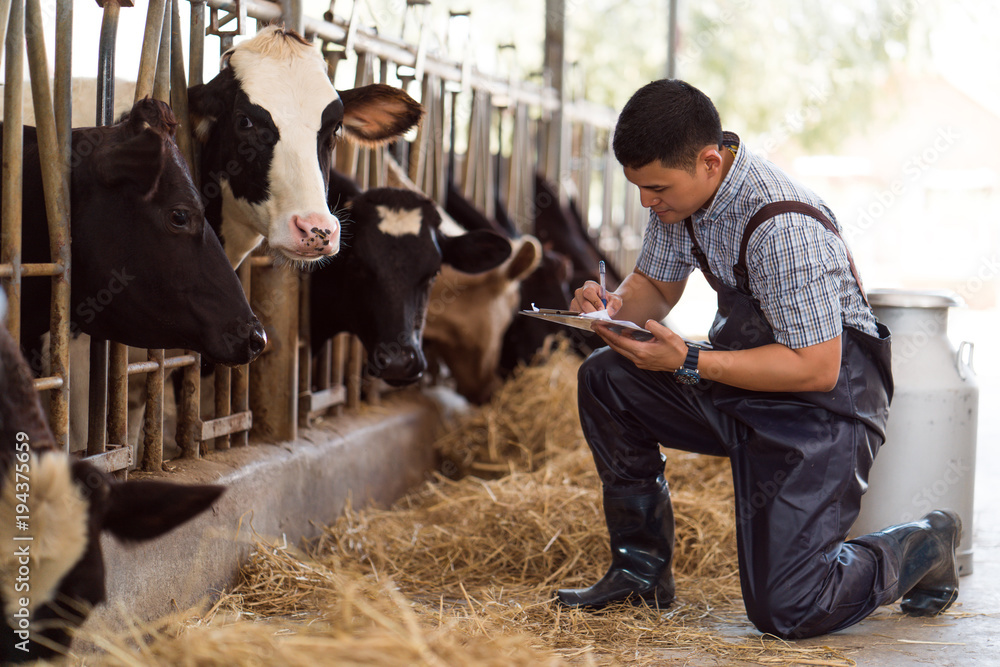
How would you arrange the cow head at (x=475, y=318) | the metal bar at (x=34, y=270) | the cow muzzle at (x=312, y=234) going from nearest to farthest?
the metal bar at (x=34, y=270) → the cow muzzle at (x=312, y=234) → the cow head at (x=475, y=318)

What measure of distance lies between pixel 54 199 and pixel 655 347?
159 cm

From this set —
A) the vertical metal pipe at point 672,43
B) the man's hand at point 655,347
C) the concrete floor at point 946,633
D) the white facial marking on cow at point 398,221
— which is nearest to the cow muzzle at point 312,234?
the man's hand at point 655,347

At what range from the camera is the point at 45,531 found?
1488 millimetres

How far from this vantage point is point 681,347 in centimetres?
257

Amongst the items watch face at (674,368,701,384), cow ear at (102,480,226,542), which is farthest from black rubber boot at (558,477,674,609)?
cow ear at (102,480,226,542)

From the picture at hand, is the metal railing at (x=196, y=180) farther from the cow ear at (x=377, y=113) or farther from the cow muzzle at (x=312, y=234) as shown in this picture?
the cow muzzle at (x=312, y=234)

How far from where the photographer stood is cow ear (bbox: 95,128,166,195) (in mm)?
2354

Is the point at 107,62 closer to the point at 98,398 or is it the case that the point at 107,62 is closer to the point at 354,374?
the point at 98,398

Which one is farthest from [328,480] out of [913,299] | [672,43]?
[672,43]

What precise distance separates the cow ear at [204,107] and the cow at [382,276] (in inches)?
27.9

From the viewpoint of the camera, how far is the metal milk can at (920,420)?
3301 millimetres

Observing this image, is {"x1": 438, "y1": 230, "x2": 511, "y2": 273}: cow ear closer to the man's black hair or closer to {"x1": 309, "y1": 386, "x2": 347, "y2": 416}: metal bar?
{"x1": 309, "y1": 386, "x2": 347, "y2": 416}: metal bar

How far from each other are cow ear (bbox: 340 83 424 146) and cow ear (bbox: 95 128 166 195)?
116 centimetres

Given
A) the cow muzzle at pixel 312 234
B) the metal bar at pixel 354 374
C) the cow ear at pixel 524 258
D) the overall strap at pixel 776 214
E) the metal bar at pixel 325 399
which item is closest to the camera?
the overall strap at pixel 776 214
